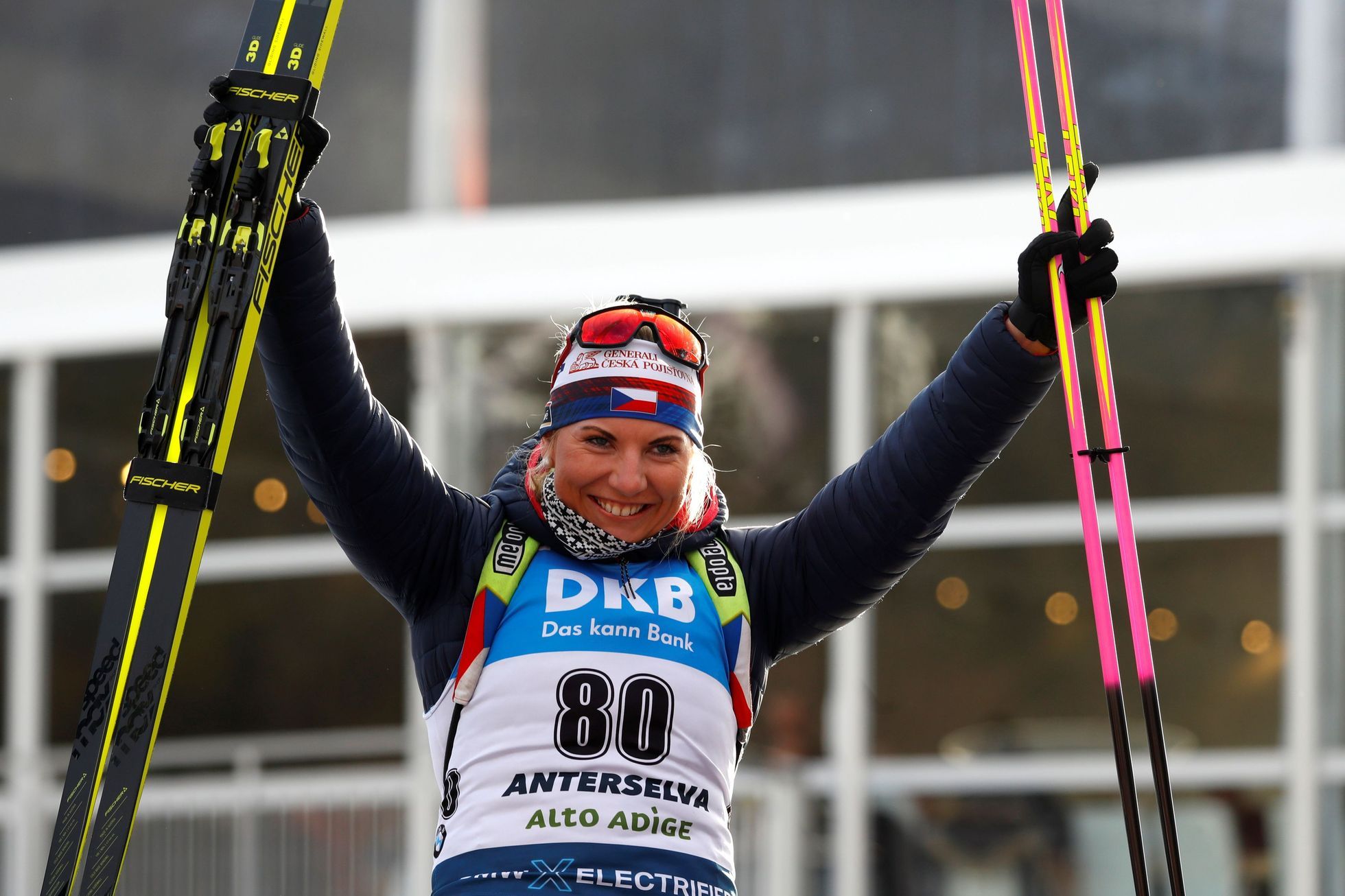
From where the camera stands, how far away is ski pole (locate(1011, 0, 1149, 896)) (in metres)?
2.44

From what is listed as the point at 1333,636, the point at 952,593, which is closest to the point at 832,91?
the point at 952,593

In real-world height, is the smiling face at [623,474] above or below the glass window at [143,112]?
below

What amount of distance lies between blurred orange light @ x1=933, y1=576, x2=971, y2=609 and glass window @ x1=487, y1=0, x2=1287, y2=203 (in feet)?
6.35

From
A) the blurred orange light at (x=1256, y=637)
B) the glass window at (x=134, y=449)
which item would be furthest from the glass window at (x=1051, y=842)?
the glass window at (x=134, y=449)

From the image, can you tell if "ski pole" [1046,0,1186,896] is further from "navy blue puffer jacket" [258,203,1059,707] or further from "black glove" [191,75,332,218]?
"black glove" [191,75,332,218]

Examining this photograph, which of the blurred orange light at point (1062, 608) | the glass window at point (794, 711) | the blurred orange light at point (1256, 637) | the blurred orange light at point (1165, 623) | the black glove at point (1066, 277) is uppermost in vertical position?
the blurred orange light at point (1062, 608)

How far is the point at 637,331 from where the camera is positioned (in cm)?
276

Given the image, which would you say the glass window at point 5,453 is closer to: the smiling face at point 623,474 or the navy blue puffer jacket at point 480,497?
the navy blue puffer jacket at point 480,497

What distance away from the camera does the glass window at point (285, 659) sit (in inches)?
322

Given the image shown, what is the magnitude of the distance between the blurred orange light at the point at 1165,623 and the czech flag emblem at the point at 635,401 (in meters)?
5.19

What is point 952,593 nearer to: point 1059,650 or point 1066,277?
point 1059,650

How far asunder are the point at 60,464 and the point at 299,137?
6.79 m

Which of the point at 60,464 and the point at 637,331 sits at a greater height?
the point at 60,464

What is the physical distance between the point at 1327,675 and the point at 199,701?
5443mm
